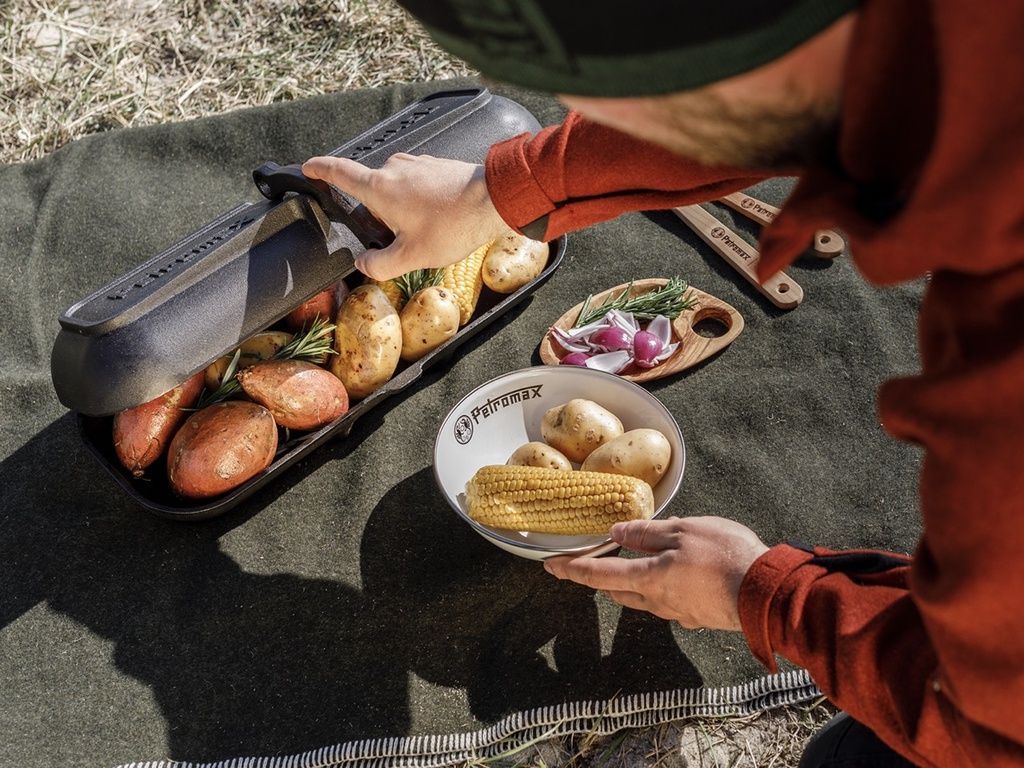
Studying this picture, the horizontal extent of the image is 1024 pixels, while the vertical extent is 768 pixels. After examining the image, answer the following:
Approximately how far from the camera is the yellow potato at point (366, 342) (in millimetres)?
1755

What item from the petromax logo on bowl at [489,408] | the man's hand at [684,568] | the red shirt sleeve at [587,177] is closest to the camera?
the man's hand at [684,568]

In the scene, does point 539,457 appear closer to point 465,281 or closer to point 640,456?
point 640,456

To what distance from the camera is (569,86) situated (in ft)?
2.04

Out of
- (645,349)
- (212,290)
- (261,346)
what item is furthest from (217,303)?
(645,349)

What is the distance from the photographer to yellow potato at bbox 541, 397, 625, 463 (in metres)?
1.60

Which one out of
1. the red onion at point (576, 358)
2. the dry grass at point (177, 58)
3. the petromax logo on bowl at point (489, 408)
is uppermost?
the dry grass at point (177, 58)

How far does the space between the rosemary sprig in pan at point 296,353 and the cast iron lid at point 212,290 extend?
0.10m

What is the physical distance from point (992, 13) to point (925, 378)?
323 millimetres

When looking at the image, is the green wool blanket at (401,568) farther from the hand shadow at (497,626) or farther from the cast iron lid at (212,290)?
the cast iron lid at (212,290)

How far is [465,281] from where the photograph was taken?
193cm

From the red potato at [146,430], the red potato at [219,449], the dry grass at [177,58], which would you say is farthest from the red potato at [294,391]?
the dry grass at [177,58]

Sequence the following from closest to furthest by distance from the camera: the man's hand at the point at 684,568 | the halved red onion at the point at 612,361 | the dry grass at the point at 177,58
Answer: the man's hand at the point at 684,568 → the halved red onion at the point at 612,361 → the dry grass at the point at 177,58

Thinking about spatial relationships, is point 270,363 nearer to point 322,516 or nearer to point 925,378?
point 322,516

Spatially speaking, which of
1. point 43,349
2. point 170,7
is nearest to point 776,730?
point 43,349
